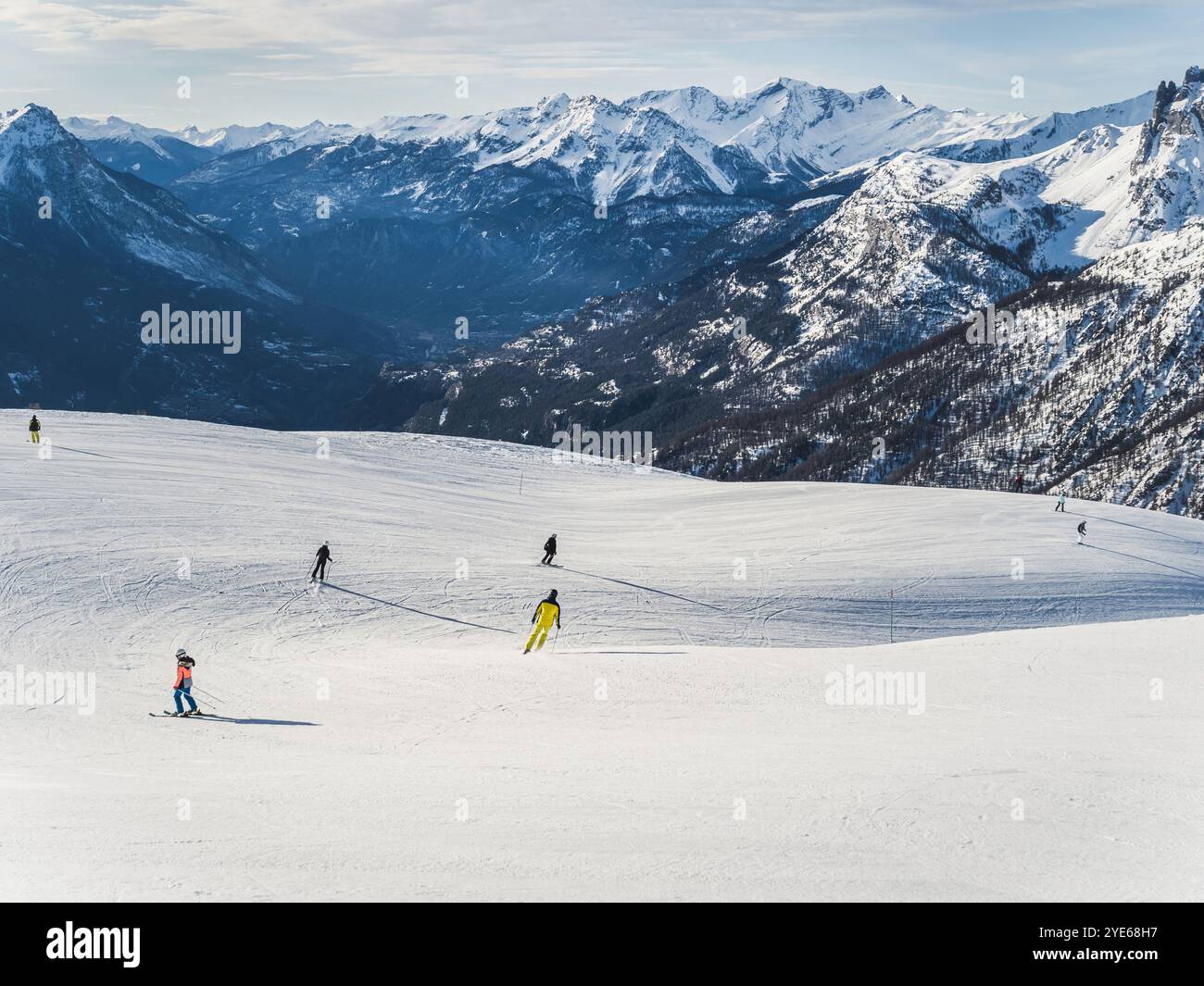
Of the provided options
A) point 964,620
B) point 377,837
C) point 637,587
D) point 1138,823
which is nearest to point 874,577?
point 964,620

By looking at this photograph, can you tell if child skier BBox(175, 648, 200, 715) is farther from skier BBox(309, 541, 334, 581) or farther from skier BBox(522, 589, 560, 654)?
skier BBox(309, 541, 334, 581)

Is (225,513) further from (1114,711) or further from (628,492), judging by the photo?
(1114,711)

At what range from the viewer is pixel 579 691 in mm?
23000

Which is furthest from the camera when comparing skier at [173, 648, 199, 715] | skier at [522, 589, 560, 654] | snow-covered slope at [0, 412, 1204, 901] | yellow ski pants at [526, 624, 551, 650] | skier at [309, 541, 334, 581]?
skier at [309, 541, 334, 581]

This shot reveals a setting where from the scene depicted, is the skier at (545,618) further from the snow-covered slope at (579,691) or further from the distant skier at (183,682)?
the distant skier at (183,682)

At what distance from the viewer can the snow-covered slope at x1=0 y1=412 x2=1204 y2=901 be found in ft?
40.0

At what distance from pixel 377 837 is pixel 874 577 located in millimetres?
28437

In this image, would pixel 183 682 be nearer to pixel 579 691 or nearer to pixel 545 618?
pixel 579 691

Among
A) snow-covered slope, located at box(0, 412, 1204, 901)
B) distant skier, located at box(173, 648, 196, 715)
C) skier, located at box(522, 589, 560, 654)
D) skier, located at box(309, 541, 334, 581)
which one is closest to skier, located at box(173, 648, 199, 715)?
distant skier, located at box(173, 648, 196, 715)

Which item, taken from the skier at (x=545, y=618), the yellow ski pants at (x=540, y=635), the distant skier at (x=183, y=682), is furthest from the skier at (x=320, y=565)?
the distant skier at (x=183, y=682)

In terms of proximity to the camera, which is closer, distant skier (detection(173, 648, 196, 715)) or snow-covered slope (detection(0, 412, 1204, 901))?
snow-covered slope (detection(0, 412, 1204, 901))

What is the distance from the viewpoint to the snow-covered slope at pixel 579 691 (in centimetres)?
1220

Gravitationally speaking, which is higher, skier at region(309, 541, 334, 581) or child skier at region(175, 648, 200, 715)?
skier at region(309, 541, 334, 581)

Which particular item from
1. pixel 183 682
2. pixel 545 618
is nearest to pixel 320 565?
pixel 545 618
